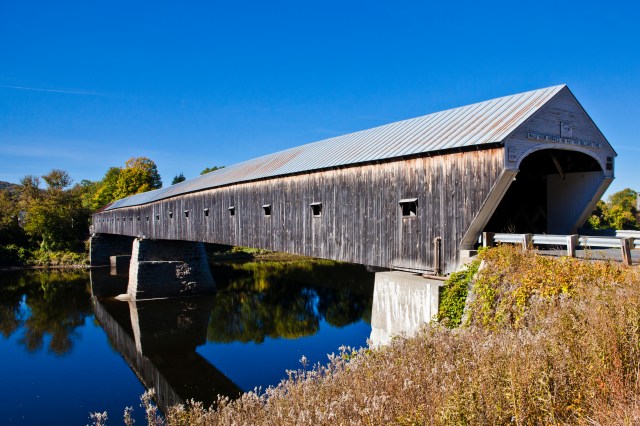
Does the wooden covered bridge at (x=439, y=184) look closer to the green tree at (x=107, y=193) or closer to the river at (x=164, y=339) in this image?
the river at (x=164, y=339)

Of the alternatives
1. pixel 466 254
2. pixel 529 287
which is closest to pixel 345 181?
pixel 466 254

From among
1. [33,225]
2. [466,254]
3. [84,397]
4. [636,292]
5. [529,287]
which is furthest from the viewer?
[33,225]

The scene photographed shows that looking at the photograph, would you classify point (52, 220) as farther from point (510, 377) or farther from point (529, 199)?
point (510, 377)

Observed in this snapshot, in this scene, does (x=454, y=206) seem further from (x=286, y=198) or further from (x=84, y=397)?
(x=84, y=397)

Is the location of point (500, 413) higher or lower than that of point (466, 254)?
lower

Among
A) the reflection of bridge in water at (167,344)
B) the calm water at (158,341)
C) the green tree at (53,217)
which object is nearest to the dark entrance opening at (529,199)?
the calm water at (158,341)

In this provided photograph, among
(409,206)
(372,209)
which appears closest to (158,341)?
(372,209)

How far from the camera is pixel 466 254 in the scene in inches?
305

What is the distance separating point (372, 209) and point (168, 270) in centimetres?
1846

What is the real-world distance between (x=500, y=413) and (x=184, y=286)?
24332 mm

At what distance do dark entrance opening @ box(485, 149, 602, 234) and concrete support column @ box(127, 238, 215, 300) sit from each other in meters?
19.4

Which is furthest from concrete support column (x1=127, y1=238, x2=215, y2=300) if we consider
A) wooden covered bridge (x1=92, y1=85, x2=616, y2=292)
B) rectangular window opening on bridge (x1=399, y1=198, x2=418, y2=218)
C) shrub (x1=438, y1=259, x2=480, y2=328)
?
shrub (x1=438, y1=259, x2=480, y2=328)

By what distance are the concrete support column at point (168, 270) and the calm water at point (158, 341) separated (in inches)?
37.7

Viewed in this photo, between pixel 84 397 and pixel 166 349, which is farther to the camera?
pixel 166 349
